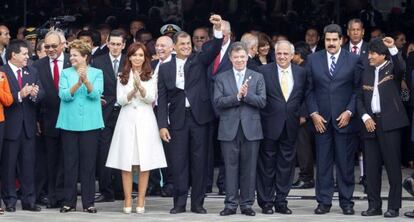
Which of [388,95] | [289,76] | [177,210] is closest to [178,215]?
[177,210]

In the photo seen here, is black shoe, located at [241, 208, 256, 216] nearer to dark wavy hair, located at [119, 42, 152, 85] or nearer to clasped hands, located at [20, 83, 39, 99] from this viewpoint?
dark wavy hair, located at [119, 42, 152, 85]

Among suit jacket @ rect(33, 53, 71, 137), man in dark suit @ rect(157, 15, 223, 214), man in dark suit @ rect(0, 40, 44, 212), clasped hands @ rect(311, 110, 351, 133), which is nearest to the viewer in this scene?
clasped hands @ rect(311, 110, 351, 133)

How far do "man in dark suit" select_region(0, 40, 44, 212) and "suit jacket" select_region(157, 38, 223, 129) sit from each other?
1458 mm

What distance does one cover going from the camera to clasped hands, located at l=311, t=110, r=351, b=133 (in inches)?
605

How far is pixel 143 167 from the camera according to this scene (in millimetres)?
15500

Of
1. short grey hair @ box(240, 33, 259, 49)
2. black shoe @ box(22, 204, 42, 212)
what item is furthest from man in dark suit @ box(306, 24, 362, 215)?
black shoe @ box(22, 204, 42, 212)

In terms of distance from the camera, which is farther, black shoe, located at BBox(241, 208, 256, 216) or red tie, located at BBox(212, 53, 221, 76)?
red tie, located at BBox(212, 53, 221, 76)

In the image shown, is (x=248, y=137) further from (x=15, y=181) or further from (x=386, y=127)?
(x=15, y=181)

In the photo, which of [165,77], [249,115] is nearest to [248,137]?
[249,115]

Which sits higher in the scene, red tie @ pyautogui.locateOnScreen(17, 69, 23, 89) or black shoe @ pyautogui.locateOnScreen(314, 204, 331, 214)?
red tie @ pyautogui.locateOnScreen(17, 69, 23, 89)

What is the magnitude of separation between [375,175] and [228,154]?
171cm

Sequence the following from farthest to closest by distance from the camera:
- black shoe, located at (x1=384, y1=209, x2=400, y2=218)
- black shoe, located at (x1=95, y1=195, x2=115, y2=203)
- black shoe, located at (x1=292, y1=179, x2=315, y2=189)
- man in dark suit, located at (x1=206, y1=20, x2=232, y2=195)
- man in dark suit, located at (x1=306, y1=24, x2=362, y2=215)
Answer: black shoe, located at (x1=292, y1=179, x2=315, y2=189) → black shoe, located at (x1=95, y1=195, x2=115, y2=203) → man in dark suit, located at (x1=206, y1=20, x2=232, y2=195) → man in dark suit, located at (x1=306, y1=24, x2=362, y2=215) → black shoe, located at (x1=384, y1=209, x2=400, y2=218)

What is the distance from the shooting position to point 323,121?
15.5 metres

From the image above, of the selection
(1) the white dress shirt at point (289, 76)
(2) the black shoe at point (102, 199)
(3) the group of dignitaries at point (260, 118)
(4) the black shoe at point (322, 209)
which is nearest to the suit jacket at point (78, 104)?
(3) the group of dignitaries at point (260, 118)
